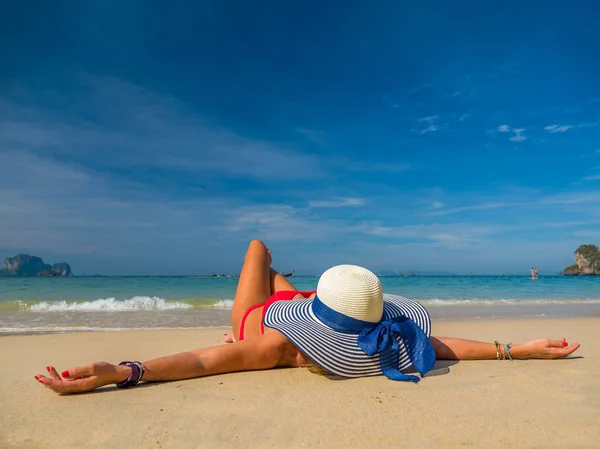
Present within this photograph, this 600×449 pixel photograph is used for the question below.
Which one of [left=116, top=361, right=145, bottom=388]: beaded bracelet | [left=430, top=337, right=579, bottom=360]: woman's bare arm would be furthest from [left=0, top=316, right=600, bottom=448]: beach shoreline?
[left=430, top=337, right=579, bottom=360]: woman's bare arm

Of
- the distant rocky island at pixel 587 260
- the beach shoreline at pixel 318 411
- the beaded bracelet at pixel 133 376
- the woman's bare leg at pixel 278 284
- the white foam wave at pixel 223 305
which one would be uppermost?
the distant rocky island at pixel 587 260

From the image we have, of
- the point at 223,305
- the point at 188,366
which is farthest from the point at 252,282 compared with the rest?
the point at 223,305

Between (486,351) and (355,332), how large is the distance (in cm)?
140

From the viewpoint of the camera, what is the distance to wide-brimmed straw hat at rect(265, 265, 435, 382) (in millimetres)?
2842

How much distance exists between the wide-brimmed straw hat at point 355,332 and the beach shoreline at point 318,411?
0.42 ft

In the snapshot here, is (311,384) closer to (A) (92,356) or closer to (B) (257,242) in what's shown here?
(B) (257,242)

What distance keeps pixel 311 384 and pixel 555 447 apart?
1.43 meters

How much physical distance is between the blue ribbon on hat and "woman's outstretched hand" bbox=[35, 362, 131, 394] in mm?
1417

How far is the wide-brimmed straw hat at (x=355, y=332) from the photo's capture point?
2842 mm

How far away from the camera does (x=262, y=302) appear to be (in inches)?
155

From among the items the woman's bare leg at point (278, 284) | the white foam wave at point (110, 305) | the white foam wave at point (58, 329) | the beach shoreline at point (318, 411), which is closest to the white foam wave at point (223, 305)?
the white foam wave at point (110, 305)

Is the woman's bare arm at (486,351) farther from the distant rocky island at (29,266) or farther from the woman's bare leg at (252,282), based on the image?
the distant rocky island at (29,266)

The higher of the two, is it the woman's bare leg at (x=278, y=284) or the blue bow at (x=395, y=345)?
the woman's bare leg at (x=278, y=284)

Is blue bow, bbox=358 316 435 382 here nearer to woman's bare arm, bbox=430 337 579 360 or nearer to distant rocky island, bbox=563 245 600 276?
woman's bare arm, bbox=430 337 579 360
